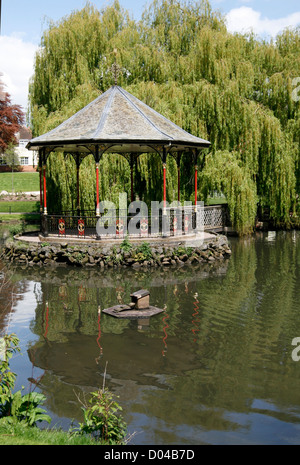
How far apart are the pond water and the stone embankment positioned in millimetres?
1657

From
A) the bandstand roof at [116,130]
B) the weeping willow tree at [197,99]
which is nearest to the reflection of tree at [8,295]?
the bandstand roof at [116,130]

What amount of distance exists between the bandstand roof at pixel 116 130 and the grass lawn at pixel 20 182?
2676cm

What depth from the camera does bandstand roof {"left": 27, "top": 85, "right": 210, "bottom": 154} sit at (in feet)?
59.0

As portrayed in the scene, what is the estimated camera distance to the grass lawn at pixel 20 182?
47469mm

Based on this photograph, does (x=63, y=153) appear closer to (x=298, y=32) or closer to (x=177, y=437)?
(x=298, y=32)

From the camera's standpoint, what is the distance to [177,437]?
6043 millimetres

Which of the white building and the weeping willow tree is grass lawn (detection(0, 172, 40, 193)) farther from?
the weeping willow tree

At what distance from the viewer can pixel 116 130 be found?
60.4 ft

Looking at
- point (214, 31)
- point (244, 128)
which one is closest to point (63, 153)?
point (244, 128)

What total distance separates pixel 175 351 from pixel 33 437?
3.92 meters

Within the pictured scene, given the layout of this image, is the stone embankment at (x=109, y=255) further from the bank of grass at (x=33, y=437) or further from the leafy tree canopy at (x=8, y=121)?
the leafy tree canopy at (x=8, y=121)

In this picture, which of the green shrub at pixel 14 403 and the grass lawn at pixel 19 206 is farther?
the grass lawn at pixel 19 206

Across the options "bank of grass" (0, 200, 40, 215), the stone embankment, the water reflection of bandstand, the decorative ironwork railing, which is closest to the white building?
"bank of grass" (0, 200, 40, 215)

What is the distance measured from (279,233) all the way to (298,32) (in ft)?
36.4
